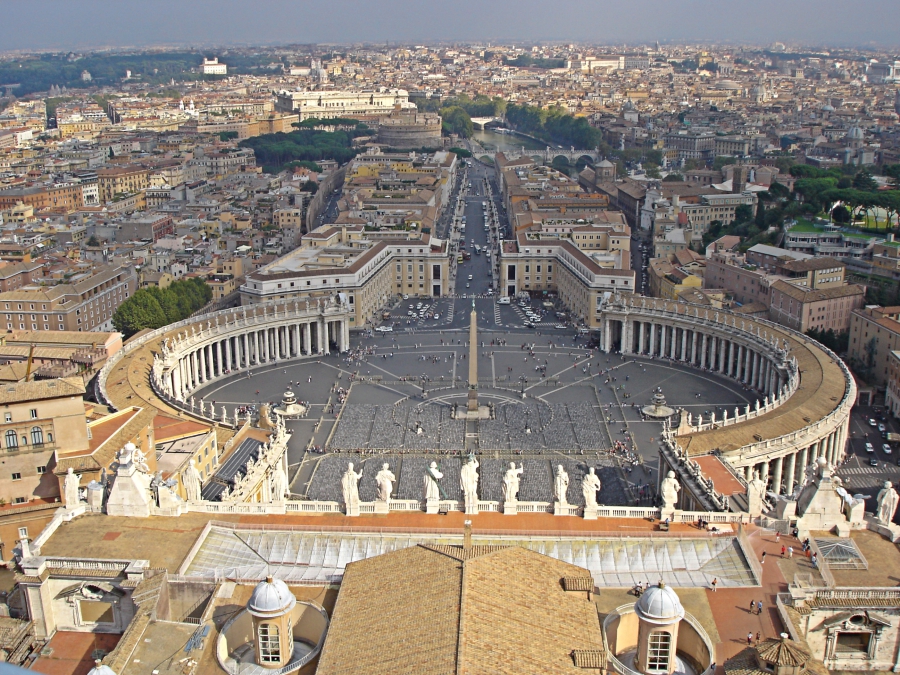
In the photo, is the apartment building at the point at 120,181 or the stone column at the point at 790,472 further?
the apartment building at the point at 120,181

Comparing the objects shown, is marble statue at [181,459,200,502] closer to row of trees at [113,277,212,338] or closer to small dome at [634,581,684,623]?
small dome at [634,581,684,623]

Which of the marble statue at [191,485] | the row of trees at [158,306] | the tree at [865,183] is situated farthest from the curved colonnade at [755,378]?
the tree at [865,183]

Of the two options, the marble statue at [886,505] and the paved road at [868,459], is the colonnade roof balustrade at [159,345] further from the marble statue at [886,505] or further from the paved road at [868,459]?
the paved road at [868,459]

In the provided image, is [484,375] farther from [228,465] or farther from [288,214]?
[288,214]

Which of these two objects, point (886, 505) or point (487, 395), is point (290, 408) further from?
point (886, 505)

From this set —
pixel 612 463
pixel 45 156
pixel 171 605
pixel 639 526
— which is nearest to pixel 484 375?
pixel 612 463
